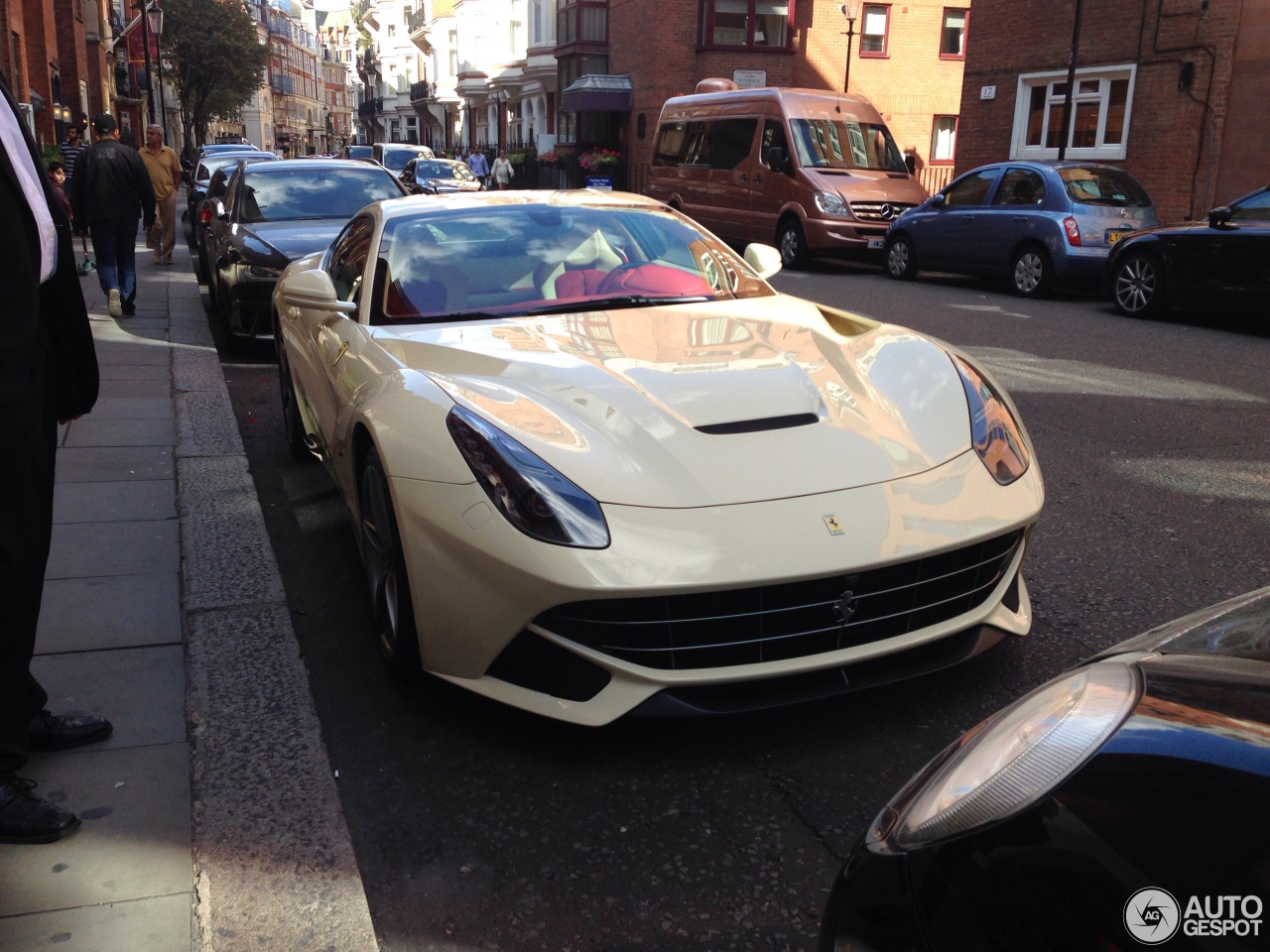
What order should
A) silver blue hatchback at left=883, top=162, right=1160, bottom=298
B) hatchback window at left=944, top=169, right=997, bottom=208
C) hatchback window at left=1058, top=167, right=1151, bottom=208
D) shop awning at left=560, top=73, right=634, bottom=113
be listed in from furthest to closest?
shop awning at left=560, top=73, right=634, bottom=113
hatchback window at left=944, top=169, right=997, bottom=208
hatchback window at left=1058, top=167, right=1151, bottom=208
silver blue hatchback at left=883, top=162, right=1160, bottom=298

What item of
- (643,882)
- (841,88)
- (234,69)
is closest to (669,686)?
(643,882)

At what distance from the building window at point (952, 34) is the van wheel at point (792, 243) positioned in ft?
61.9

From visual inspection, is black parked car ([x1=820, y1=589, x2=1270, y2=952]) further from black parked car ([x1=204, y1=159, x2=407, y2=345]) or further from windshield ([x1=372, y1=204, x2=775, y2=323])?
black parked car ([x1=204, y1=159, x2=407, y2=345])

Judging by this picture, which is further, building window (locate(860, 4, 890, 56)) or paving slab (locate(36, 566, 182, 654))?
building window (locate(860, 4, 890, 56))

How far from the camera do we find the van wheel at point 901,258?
1548 cm

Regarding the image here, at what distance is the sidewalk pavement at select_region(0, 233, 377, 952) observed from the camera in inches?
89.8

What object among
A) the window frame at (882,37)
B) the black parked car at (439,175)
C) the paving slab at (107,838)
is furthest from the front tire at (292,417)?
the window frame at (882,37)

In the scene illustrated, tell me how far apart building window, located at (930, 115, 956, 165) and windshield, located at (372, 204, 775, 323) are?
31371 mm

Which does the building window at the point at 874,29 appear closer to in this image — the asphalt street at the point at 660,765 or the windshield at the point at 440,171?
the windshield at the point at 440,171

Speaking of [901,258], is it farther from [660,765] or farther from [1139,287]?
[660,765]

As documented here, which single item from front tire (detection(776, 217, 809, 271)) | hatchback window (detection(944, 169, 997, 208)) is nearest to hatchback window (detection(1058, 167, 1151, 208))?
hatchback window (detection(944, 169, 997, 208))

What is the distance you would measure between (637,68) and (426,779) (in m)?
34.2

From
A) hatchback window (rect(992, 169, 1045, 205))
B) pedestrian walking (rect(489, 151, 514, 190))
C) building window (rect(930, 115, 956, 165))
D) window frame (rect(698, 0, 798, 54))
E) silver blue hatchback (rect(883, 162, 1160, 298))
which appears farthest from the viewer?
pedestrian walking (rect(489, 151, 514, 190))

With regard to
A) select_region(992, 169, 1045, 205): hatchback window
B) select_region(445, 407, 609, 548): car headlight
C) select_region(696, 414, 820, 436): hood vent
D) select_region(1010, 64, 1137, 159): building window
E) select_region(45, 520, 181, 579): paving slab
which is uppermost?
select_region(1010, 64, 1137, 159): building window
